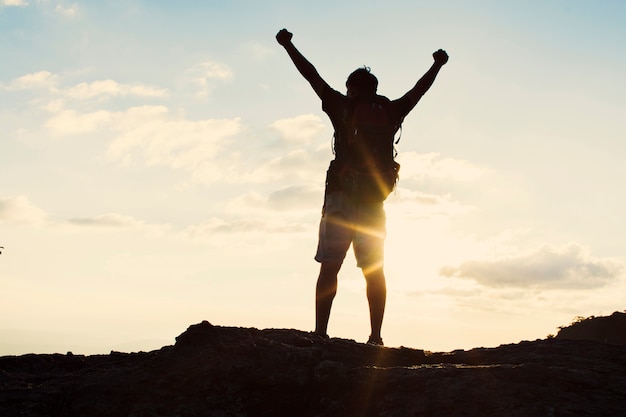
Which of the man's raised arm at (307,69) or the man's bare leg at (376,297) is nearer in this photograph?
the man's bare leg at (376,297)

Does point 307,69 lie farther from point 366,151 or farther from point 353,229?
point 353,229

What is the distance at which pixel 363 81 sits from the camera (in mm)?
7898

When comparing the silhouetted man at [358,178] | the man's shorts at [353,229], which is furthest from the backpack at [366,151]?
the man's shorts at [353,229]

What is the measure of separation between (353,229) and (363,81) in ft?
5.77

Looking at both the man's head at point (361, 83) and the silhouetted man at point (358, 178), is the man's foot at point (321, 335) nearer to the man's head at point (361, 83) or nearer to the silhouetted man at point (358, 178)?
the silhouetted man at point (358, 178)

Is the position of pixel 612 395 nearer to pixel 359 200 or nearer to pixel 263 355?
pixel 263 355

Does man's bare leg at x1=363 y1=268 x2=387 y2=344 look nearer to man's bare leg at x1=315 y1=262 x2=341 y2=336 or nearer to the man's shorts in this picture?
the man's shorts

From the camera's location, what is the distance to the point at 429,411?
467cm

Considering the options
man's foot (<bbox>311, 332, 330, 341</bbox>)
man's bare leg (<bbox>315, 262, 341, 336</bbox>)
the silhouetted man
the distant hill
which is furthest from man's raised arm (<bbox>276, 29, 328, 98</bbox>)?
the distant hill

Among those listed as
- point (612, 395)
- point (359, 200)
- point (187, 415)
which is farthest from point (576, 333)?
point (187, 415)

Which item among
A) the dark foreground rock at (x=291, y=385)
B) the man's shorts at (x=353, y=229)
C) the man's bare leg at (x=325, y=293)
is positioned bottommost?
the dark foreground rock at (x=291, y=385)

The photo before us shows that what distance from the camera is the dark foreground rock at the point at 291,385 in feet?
15.5

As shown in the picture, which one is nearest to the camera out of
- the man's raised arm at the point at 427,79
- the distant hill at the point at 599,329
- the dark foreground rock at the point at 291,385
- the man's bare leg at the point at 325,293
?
the dark foreground rock at the point at 291,385

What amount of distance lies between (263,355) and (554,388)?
88.9 inches
